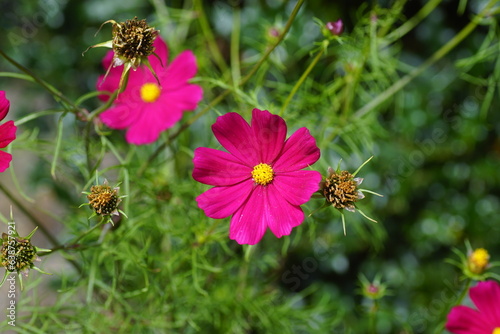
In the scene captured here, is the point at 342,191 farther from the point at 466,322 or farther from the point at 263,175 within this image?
the point at 466,322

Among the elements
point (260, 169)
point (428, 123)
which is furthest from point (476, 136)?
point (260, 169)

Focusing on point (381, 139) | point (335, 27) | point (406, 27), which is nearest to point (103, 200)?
point (335, 27)

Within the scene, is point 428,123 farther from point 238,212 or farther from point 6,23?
point 6,23

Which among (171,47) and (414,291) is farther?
(414,291)

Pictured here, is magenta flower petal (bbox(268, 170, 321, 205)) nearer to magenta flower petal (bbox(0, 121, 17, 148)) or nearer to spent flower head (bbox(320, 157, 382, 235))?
spent flower head (bbox(320, 157, 382, 235))

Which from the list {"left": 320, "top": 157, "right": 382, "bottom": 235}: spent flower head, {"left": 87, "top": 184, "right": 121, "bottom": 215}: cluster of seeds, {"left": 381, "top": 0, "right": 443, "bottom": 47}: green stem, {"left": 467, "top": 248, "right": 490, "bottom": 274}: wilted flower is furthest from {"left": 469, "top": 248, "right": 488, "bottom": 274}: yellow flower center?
{"left": 87, "top": 184, "right": 121, "bottom": 215}: cluster of seeds

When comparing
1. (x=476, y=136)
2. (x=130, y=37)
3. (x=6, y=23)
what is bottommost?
(x=130, y=37)
